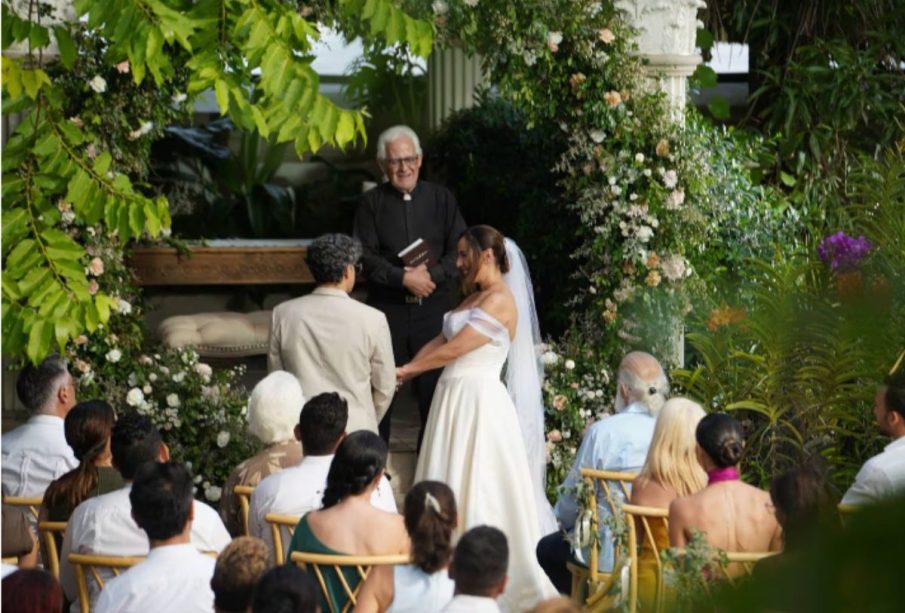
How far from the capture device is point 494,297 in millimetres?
6215

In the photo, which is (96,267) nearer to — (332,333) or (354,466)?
(332,333)

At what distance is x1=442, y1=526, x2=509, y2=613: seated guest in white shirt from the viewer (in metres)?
3.32

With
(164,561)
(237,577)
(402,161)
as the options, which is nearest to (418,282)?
(402,161)

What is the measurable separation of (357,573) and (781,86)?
710 centimetres

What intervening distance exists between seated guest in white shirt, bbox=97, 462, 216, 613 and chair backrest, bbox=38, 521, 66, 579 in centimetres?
86

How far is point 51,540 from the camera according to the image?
14.8ft

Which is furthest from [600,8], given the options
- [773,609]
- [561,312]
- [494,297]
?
[773,609]

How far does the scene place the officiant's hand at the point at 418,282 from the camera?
720 cm

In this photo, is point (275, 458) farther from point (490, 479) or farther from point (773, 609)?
point (773, 609)

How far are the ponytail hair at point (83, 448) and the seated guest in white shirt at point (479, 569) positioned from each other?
1.61 metres

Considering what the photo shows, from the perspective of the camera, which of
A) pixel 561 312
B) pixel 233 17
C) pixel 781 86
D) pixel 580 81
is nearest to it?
pixel 233 17

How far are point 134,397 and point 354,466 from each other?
3443 millimetres

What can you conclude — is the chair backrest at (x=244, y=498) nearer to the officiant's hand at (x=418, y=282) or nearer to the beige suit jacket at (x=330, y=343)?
the beige suit jacket at (x=330, y=343)

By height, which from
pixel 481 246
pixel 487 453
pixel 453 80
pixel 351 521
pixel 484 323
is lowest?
pixel 487 453
